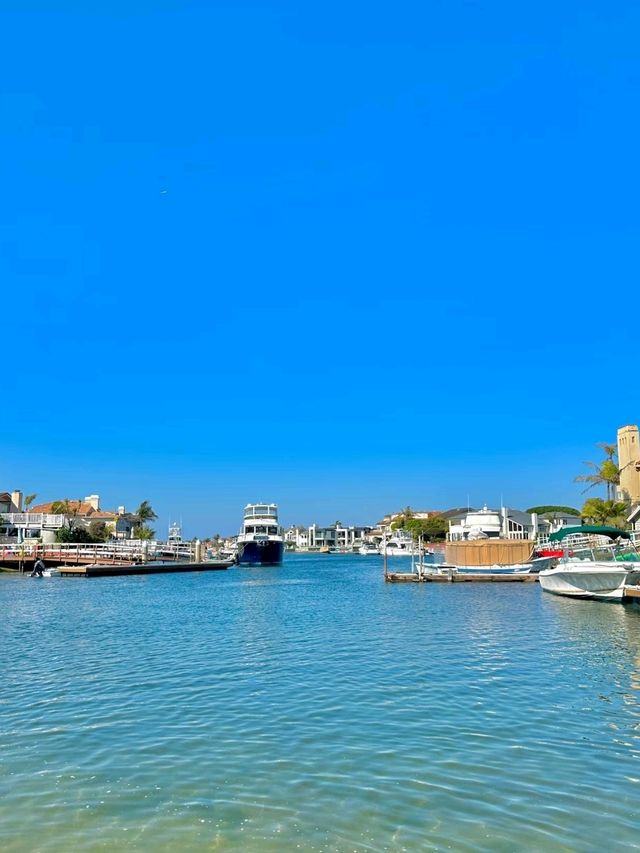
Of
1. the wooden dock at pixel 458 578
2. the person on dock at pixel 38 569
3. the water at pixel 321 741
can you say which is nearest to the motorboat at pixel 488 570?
the wooden dock at pixel 458 578

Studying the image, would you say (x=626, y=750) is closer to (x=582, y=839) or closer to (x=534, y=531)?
(x=582, y=839)

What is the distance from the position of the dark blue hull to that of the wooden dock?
1374 inches

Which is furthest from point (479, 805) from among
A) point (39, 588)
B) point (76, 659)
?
point (39, 588)

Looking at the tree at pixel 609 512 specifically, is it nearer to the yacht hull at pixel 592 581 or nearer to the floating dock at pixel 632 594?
the yacht hull at pixel 592 581

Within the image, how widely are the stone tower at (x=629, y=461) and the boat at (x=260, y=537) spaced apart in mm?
51663

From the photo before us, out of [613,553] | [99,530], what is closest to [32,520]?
[99,530]

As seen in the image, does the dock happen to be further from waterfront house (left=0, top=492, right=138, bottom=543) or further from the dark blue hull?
waterfront house (left=0, top=492, right=138, bottom=543)

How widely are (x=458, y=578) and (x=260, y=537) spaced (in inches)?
1504

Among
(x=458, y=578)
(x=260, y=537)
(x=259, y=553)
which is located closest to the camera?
(x=458, y=578)

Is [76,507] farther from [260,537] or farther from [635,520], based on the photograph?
[635,520]

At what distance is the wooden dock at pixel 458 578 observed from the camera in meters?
55.5

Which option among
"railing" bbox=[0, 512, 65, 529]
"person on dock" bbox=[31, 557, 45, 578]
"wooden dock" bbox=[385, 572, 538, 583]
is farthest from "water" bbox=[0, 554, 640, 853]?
"railing" bbox=[0, 512, 65, 529]

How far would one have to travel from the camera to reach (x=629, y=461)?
105m

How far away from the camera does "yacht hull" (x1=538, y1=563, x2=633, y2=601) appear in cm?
3350
